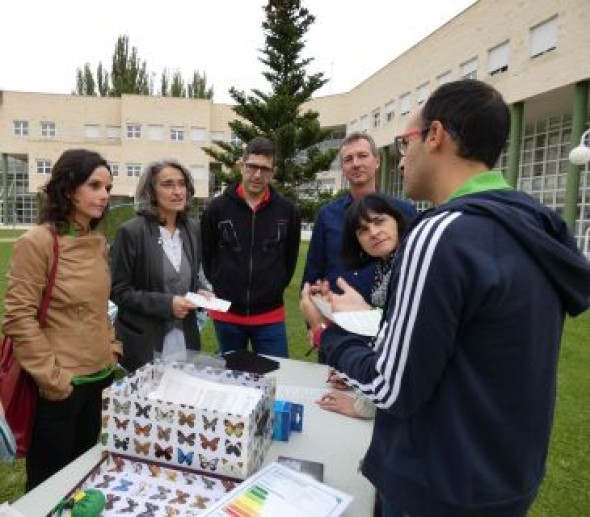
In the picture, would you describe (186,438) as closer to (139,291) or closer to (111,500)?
(111,500)

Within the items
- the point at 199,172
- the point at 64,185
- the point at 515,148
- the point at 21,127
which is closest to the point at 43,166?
the point at 21,127

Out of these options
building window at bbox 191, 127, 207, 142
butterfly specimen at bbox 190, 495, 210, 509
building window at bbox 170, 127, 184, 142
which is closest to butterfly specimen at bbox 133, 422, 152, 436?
butterfly specimen at bbox 190, 495, 210, 509

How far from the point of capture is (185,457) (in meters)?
1.25

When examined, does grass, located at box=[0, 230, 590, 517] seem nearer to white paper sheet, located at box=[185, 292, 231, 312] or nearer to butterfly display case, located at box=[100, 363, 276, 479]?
white paper sheet, located at box=[185, 292, 231, 312]

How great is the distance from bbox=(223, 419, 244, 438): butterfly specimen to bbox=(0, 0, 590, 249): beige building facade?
172 inches

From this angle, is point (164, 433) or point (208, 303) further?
point (208, 303)

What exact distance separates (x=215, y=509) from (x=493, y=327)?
2.34 ft

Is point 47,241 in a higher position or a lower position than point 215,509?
higher

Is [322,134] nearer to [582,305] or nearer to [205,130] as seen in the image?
[582,305]

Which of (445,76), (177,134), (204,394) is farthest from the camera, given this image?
(177,134)

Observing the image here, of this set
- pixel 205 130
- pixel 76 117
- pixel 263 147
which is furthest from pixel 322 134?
pixel 76 117

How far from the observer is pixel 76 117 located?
32844 millimetres

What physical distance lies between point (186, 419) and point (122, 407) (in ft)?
0.62

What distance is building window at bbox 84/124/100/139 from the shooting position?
3312cm
